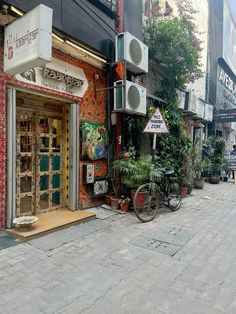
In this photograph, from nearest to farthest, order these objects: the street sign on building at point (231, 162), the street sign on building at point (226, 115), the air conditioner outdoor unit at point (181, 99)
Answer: the air conditioner outdoor unit at point (181, 99) → the street sign on building at point (231, 162) → the street sign on building at point (226, 115)

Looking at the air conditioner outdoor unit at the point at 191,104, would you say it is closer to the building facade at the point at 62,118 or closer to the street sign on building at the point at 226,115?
the street sign on building at the point at 226,115

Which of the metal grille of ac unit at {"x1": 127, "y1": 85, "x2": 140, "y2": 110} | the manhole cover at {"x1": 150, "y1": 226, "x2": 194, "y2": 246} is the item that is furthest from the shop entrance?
the manhole cover at {"x1": 150, "y1": 226, "x2": 194, "y2": 246}

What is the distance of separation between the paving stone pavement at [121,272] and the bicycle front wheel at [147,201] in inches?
17.6

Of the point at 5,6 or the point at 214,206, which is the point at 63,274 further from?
the point at 214,206

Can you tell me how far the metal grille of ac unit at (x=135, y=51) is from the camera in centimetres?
659

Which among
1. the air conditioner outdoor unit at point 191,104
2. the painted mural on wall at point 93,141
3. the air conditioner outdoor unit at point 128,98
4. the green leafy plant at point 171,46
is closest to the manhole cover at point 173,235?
the painted mural on wall at point 93,141

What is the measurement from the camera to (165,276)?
3.46 meters

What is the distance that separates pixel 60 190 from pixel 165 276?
3.55 meters

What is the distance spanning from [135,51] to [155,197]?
141 inches

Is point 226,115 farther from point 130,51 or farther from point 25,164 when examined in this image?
point 25,164

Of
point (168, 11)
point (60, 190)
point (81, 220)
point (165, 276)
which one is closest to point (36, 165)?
point (60, 190)

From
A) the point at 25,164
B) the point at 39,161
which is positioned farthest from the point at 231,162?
the point at 25,164

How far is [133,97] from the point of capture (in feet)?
22.2

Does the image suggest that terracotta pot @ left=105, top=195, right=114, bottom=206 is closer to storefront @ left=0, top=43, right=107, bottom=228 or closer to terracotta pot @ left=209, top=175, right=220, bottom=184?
storefront @ left=0, top=43, right=107, bottom=228
